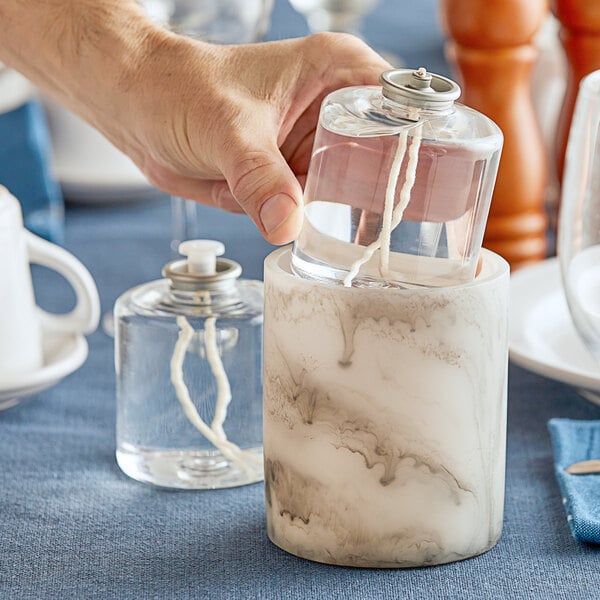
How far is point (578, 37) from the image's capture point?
0.82 metres

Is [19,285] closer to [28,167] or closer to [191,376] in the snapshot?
[191,376]

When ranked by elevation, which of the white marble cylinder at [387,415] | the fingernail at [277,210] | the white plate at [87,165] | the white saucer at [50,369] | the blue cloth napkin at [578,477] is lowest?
the white plate at [87,165]

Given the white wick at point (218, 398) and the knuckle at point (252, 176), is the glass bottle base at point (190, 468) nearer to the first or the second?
the white wick at point (218, 398)

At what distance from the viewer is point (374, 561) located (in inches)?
17.6

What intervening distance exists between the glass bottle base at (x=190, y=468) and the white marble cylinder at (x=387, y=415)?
0.24ft

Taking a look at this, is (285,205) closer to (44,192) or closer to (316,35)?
(316,35)

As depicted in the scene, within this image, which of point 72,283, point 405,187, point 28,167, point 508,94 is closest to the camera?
point 405,187

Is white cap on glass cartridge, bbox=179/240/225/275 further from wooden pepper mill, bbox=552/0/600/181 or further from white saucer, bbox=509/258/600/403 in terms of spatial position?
wooden pepper mill, bbox=552/0/600/181

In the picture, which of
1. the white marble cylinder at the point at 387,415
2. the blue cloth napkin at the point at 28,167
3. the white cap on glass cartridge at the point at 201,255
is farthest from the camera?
the blue cloth napkin at the point at 28,167

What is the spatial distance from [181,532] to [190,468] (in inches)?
2.3

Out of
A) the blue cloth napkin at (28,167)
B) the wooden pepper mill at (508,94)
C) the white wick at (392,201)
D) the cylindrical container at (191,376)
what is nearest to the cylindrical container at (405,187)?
the white wick at (392,201)

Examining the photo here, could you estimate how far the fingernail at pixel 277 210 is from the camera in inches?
18.6

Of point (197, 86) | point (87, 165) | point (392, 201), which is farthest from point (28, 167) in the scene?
point (392, 201)

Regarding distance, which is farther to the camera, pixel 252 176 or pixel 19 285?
pixel 19 285
